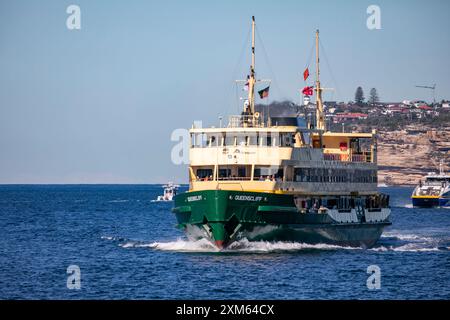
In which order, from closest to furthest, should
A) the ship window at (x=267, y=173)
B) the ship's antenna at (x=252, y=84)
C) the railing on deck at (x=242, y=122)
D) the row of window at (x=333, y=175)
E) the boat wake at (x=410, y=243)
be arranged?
1. the ship window at (x=267, y=173)
2. the row of window at (x=333, y=175)
3. the railing on deck at (x=242, y=122)
4. the ship's antenna at (x=252, y=84)
5. the boat wake at (x=410, y=243)

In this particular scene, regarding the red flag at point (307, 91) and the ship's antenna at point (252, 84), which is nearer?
the ship's antenna at point (252, 84)

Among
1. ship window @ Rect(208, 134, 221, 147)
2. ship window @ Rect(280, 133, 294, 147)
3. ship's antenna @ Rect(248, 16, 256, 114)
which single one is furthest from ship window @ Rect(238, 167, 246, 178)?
ship's antenna @ Rect(248, 16, 256, 114)

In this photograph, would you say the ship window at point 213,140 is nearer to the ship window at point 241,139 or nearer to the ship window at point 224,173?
the ship window at point 241,139

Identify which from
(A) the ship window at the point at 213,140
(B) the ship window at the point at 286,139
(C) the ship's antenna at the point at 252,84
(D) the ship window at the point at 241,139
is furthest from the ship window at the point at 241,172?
(C) the ship's antenna at the point at 252,84

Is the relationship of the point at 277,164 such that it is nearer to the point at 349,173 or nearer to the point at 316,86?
the point at 349,173

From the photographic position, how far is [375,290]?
4497 cm

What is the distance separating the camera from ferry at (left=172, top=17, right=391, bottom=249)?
54.3 metres

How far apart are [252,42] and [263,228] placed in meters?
12.2

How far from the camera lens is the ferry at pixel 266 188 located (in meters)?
54.3

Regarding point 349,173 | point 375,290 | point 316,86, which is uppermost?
point 316,86

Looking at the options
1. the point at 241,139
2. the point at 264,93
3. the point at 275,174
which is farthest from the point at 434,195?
the point at 275,174
